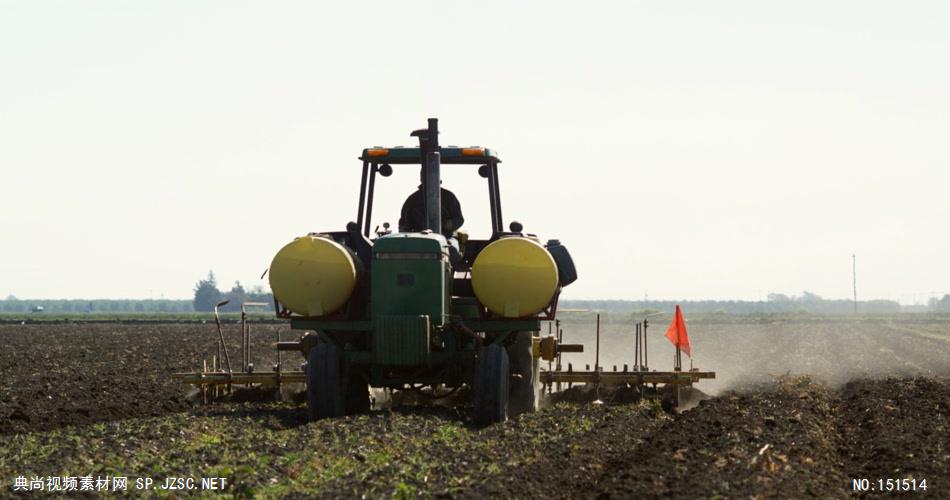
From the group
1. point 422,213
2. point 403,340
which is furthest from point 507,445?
point 422,213

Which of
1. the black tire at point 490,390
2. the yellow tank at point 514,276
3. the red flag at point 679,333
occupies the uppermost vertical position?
the yellow tank at point 514,276

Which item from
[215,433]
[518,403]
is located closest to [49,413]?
[215,433]

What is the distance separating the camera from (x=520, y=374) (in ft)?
55.6

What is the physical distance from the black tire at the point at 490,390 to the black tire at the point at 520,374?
139 centimetres

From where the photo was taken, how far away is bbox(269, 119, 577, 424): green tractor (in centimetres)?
1562

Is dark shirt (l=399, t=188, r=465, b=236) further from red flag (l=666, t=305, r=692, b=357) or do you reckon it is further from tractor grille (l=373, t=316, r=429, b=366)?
red flag (l=666, t=305, r=692, b=357)

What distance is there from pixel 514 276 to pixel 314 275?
243 cm

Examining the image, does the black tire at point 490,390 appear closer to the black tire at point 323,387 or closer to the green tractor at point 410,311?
the green tractor at point 410,311

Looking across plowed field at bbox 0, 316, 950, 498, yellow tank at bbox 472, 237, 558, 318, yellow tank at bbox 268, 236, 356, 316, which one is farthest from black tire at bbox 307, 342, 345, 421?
yellow tank at bbox 472, 237, 558, 318

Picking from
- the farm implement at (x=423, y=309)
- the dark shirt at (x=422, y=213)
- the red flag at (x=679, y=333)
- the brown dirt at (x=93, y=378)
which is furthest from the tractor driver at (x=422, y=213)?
the red flag at (x=679, y=333)

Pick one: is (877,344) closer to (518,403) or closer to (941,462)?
(518,403)

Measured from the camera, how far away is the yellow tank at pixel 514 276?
52.2ft

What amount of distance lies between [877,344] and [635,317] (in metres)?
41.5

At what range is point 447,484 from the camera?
10766mm
